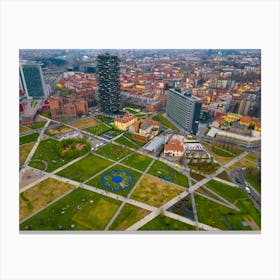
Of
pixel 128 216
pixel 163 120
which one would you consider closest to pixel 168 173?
pixel 128 216

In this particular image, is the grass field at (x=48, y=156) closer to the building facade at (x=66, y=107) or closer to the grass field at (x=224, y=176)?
the building facade at (x=66, y=107)

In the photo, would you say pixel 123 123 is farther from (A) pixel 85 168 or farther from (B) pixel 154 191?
(B) pixel 154 191

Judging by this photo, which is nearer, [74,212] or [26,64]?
[74,212]

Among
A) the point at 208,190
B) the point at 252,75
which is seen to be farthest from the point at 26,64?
the point at 252,75

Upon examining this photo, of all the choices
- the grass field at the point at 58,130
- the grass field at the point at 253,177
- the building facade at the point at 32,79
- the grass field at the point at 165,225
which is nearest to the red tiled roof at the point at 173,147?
the grass field at the point at 253,177

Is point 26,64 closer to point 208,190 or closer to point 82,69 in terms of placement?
point 82,69

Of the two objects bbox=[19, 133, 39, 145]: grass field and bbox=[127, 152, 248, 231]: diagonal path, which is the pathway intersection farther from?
bbox=[19, 133, 39, 145]: grass field
